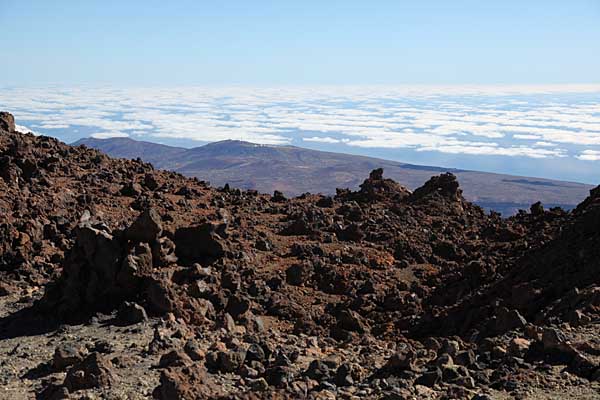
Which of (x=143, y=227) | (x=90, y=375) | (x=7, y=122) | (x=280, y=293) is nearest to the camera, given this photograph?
(x=90, y=375)

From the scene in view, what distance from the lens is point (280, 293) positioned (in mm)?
15000

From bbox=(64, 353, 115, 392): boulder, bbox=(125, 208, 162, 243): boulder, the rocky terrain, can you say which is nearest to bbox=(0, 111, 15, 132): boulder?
the rocky terrain

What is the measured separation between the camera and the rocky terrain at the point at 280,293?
358 inches

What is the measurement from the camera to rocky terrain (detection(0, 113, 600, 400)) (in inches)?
358

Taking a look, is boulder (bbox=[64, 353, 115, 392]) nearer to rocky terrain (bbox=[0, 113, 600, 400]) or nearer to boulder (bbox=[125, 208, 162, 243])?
rocky terrain (bbox=[0, 113, 600, 400])

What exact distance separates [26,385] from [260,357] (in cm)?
309

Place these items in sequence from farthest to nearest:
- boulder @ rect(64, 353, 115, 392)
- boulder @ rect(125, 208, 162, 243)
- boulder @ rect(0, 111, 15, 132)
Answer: boulder @ rect(0, 111, 15, 132)
boulder @ rect(125, 208, 162, 243)
boulder @ rect(64, 353, 115, 392)

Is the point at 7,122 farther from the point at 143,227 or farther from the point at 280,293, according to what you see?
the point at 280,293

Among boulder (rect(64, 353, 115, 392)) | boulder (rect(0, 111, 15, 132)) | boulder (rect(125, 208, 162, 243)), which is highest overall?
boulder (rect(0, 111, 15, 132))

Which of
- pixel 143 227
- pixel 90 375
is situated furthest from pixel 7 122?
pixel 90 375

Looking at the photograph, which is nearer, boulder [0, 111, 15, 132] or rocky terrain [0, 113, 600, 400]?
rocky terrain [0, 113, 600, 400]

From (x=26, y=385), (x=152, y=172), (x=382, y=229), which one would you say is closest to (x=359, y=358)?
(x=26, y=385)

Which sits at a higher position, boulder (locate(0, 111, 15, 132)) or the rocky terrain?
boulder (locate(0, 111, 15, 132))

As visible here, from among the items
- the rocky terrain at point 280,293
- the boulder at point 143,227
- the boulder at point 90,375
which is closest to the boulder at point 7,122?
the rocky terrain at point 280,293
